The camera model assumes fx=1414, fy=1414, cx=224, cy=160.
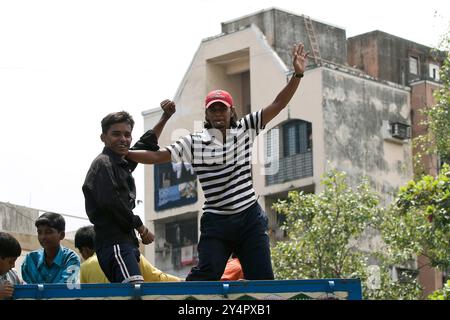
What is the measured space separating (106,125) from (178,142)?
0.52 metres

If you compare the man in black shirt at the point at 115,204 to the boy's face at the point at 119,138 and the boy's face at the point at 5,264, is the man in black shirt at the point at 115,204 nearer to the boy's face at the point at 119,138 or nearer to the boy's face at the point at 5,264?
the boy's face at the point at 119,138

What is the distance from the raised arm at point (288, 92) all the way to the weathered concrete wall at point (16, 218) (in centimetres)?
2369

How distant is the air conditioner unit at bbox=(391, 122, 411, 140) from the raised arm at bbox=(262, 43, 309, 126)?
135 ft

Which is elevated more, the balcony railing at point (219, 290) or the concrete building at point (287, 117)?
the concrete building at point (287, 117)

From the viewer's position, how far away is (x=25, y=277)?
31.3ft

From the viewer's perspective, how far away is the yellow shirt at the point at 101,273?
9453mm

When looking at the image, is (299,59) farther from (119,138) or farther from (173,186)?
(173,186)

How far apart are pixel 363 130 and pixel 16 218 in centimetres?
1838

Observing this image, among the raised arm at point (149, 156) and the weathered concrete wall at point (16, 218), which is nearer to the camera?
the raised arm at point (149, 156)

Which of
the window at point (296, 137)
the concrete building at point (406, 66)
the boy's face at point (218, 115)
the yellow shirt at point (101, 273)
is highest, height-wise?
the concrete building at point (406, 66)

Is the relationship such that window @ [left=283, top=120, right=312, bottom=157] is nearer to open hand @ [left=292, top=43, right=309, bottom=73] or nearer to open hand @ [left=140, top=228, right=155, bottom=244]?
Result: open hand @ [left=292, top=43, right=309, bottom=73]

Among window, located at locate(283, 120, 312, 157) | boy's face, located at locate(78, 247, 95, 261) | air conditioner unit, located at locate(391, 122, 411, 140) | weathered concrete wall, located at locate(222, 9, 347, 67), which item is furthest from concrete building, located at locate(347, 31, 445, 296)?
boy's face, located at locate(78, 247, 95, 261)

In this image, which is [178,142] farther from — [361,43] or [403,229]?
[361,43]

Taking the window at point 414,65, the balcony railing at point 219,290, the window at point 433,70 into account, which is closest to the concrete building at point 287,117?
the window at point 414,65
